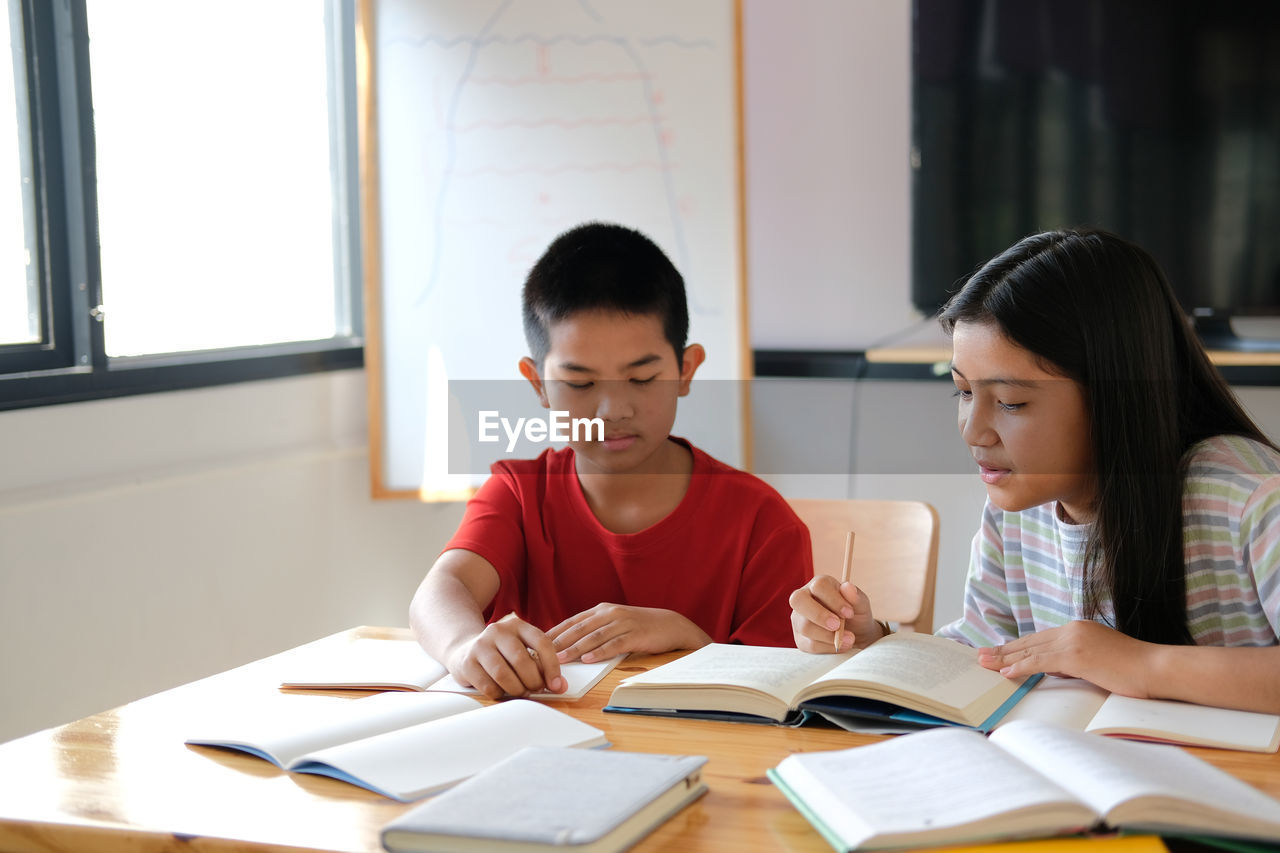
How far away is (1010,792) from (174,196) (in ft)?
7.04

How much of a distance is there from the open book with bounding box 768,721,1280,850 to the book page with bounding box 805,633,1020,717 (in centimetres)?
14

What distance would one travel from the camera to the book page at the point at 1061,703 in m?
0.99

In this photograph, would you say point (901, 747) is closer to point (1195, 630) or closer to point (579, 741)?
point (579, 741)

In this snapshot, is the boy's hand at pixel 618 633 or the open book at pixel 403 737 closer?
the open book at pixel 403 737

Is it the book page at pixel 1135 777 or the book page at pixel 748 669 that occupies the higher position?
the book page at pixel 1135 777

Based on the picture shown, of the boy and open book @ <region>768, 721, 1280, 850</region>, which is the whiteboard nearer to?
the boy

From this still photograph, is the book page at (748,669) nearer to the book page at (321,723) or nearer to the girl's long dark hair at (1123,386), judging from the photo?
the book page at (321,723)

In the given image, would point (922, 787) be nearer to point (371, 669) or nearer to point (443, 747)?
point (443, 747)

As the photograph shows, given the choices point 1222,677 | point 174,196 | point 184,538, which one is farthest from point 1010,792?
point 174,196

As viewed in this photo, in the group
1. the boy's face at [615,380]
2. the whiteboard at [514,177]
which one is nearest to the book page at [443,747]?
the boy's face at [615,380]

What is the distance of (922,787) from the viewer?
79 cm

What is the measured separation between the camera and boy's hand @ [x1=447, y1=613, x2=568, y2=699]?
1.12 meters

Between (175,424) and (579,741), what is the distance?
161 cm

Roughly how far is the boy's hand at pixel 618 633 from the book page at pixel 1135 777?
464mm
